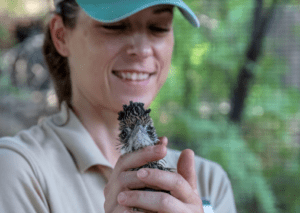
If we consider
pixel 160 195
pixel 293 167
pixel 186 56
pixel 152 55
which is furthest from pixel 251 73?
pixel 160 195

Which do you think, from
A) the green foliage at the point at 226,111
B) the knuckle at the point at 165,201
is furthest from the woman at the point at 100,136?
the green foliage at the point at 226,111

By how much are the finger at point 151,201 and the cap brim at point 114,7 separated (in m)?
0.53

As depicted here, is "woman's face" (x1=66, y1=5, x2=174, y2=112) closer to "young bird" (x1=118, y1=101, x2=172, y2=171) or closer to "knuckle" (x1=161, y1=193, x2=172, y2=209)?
"young bird" (x1=118, y1=101, x2=172, y2=171)

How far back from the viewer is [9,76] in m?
3.49

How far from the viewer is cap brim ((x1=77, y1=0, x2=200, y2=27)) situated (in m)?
1.01

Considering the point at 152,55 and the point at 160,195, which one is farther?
the point at 152,55

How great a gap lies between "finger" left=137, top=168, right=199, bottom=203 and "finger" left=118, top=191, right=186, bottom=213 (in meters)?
0.02

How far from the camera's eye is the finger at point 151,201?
75 centimetres

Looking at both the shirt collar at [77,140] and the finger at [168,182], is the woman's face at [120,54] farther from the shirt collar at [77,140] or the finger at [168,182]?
the finger at [168,182]

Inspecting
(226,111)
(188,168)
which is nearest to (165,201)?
(188,168)

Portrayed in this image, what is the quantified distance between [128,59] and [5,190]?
0.57 meters

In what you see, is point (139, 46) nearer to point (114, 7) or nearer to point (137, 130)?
point (114, 7)

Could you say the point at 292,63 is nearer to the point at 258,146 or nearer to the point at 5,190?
the point at 258,146

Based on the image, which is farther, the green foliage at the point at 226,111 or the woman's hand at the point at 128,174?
the green foliage at the point at 226,111
